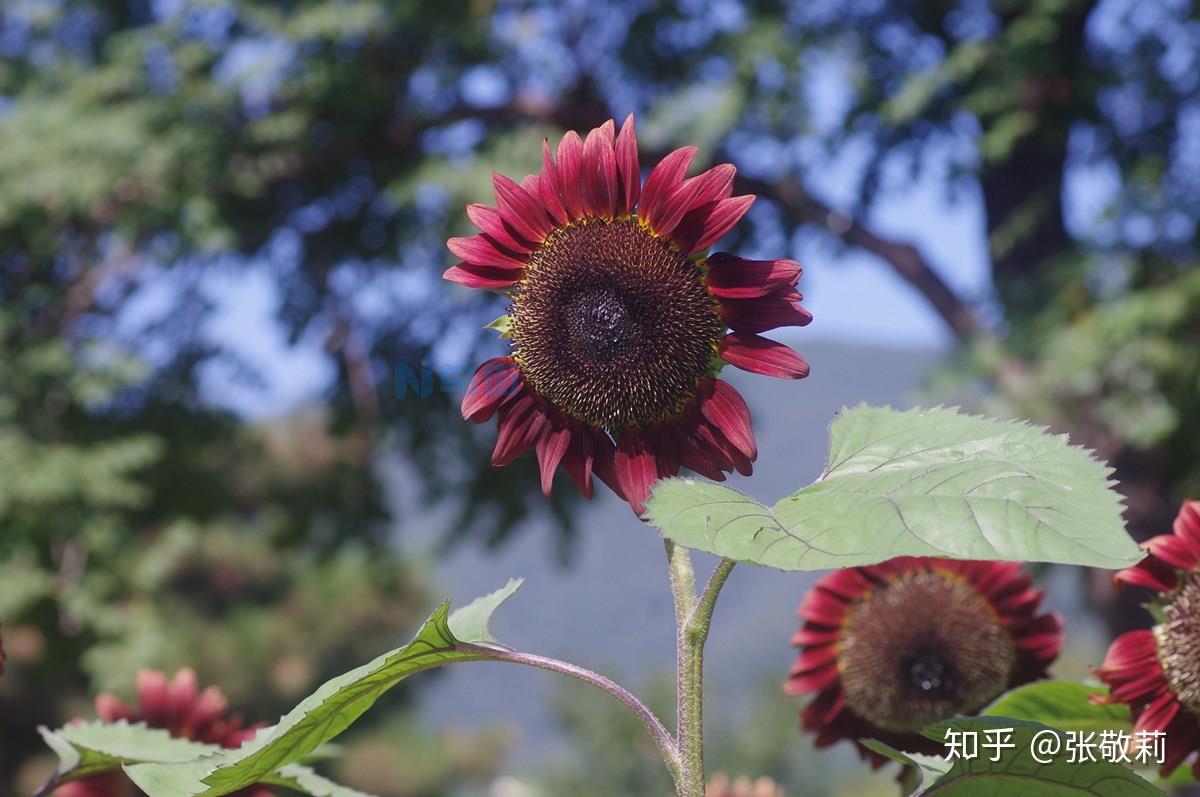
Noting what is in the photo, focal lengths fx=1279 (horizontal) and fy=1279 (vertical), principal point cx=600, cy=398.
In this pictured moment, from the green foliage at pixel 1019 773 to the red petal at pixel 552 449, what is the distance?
20cm

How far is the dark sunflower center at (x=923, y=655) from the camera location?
949 mm

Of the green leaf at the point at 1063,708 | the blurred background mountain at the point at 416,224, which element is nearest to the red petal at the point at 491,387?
the green leaf at the point at 1063,708

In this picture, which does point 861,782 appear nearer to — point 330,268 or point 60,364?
point 330,268

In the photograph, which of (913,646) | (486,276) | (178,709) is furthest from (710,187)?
Answer: (178,709)

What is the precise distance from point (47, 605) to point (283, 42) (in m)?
3.67

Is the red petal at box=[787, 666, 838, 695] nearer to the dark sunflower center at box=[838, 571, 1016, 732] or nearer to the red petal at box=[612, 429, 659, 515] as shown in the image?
the dark sunflower center at box=[838, 571, 1016, 732]

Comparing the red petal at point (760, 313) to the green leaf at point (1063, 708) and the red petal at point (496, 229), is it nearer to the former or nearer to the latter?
the red petal at point (496, 229)

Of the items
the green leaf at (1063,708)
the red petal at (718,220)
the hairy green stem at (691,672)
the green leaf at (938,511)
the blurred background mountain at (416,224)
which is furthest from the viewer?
the blurred background mountain at (416,224)

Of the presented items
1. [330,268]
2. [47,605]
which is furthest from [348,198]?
[47,605]

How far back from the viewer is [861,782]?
17219 millimetres

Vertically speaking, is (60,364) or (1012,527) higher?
(60,364)

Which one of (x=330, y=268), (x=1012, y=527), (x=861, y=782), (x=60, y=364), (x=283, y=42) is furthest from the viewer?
(x=861, y=782)

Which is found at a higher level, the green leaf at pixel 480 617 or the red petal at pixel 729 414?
the red petal at pixel 729 414

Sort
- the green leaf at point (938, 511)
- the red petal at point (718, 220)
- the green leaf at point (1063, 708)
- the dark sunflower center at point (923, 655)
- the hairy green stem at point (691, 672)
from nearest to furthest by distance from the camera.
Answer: the green leaf at point (938, 511) → the hairy green stem at point (691, 672) → the red petal at point (718, 220) → the green leaf at point (1063, 708) → the dark sunflower center at point (923, 655)
